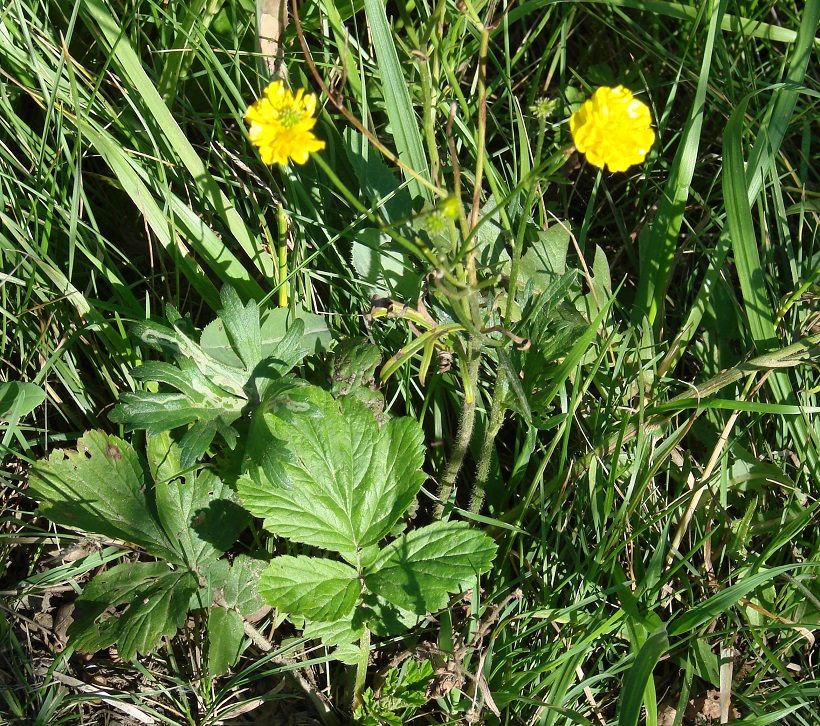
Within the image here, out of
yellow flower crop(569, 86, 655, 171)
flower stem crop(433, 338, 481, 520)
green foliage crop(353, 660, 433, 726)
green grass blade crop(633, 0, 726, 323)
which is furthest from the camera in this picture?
green grass blade crop(633, 0, 726, 323)

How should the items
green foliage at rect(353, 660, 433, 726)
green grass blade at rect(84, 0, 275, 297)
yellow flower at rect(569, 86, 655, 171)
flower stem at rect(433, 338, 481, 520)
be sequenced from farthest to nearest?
green grass blade at rect(84, 0, 275, 297), green foliage at rect(353, 660, 433, 726), flower stem at rect(433, 338, 481, 520), yellow flower at rect(569, 86, 655, 171)

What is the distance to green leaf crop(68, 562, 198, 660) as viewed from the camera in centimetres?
191

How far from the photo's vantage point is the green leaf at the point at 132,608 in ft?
6.28

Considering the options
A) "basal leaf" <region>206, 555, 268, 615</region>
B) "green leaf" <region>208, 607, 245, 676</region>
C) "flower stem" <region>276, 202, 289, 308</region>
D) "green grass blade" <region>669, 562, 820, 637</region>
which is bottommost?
"green leaf" <region>208, 607, 245, 676</region>

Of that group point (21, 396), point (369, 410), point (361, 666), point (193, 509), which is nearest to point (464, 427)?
point (369, 410)

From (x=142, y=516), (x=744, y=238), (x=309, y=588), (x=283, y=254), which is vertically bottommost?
(x=309, y=588)

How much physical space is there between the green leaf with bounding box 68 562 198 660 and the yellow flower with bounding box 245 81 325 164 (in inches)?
46.9

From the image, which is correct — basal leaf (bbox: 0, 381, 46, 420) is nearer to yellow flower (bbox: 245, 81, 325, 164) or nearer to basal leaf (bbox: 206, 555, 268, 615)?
basal leaf (bbox: 206, 555, 268, 615)

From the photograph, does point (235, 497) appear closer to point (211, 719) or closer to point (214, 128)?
point (211, 719)

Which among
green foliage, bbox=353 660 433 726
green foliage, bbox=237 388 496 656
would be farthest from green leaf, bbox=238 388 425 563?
green foliage, bbox=353 660 433 726

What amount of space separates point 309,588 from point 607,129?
1.25 m

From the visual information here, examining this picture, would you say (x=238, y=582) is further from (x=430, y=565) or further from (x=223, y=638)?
(x=430, y=565)

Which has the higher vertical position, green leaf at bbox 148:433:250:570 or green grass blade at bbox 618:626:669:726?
green leaf at bbox 148:433:250:570

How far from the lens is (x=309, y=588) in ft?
6.05
